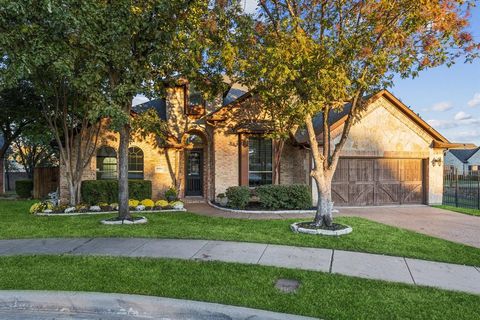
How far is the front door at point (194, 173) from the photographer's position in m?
19.9

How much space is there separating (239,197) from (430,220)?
22.5 ft

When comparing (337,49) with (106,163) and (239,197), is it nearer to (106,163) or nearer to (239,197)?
(239,197)

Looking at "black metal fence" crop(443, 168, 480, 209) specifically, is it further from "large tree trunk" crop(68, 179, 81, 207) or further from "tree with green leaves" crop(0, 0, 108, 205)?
"large tree trunk" crop(68, 179, 81, 207)

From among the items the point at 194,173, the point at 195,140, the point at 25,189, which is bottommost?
the point at 25,189

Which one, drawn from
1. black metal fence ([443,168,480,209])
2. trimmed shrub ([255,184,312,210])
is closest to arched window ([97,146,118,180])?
trimmed shrub ([255,184,312,210])

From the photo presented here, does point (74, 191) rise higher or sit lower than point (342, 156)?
lower

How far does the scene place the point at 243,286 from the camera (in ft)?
18.5

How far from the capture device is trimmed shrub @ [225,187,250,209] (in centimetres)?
1464

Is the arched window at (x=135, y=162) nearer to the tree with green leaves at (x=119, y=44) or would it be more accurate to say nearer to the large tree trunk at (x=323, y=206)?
the tree with green leaves at (x=119, y=44)

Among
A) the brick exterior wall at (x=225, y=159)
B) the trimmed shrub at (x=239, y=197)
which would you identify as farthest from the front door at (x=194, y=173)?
the trimmed shrub at (x=239, y=197)

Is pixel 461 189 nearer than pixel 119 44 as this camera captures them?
No

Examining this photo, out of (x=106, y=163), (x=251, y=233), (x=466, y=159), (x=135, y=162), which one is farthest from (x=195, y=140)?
(x=466, y=159)

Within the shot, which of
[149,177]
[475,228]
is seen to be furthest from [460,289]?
[149,177]

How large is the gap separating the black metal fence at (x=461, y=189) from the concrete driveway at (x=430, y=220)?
241 centimetres
